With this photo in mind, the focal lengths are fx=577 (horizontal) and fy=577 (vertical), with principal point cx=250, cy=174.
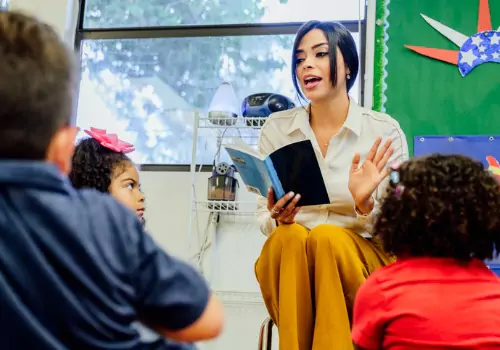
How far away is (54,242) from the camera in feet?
2.10

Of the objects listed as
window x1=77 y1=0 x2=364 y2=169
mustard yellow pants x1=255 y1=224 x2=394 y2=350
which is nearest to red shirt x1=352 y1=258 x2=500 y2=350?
mustard yellow pants x1=255 y1=224 x2=394 y2=350

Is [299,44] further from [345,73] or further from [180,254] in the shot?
[180,254]

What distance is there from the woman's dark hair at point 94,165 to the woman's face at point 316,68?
0.66 m

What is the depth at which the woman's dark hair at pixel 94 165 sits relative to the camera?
1.64 meters

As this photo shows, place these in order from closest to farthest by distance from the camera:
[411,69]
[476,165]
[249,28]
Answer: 1. [476,165]
2. [411,69]
3. [249,28]

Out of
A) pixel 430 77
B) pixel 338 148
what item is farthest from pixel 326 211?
pixel 430 77

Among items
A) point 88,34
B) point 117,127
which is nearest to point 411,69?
point 117,127

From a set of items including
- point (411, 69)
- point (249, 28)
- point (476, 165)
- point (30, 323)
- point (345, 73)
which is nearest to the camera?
point (30, 323)

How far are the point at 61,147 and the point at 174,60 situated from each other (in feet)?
7.94

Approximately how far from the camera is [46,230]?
64 centimetres

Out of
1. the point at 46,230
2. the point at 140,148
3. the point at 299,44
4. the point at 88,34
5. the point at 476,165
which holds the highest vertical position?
the point at 88,34

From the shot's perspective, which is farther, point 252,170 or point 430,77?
point 430,77

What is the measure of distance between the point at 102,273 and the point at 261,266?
3.23 ft

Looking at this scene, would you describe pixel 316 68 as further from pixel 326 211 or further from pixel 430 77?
pixel 430 77
